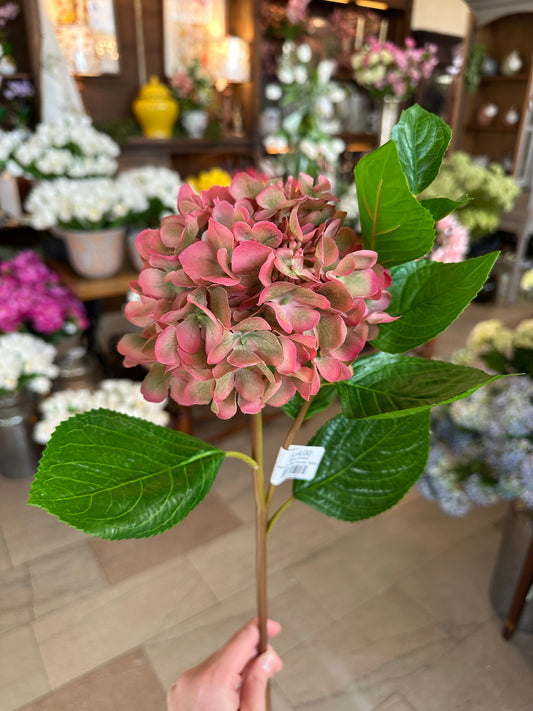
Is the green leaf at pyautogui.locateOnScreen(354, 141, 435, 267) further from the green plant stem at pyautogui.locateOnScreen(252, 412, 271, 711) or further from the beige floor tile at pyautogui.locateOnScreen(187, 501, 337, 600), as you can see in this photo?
the beige floor tile at pyautogui.locateOnScreen(187, 501, 337, 600)

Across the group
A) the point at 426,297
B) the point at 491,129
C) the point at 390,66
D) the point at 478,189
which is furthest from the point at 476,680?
the point at 491,129

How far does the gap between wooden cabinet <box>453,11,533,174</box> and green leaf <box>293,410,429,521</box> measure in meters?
4.00

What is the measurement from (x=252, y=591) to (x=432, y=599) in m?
0.48

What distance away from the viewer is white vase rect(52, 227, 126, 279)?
5.35ft

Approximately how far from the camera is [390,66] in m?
3.19

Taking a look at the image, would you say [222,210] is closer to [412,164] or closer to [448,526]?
[412,164]

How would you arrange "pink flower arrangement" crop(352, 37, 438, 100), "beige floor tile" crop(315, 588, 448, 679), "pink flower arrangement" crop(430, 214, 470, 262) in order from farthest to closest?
"pink flower arrangement" crop(352, 37, 438, 100)
"pink flower arrangement" crop(430, 214, 470, 262)
"beige floor tile" crop(315, 588, 448, 679)

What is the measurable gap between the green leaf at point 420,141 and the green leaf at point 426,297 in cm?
8

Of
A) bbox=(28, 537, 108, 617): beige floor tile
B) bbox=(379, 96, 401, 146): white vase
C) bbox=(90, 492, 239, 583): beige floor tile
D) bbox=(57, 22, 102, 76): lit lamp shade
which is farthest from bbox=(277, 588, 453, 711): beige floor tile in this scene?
bbox=(379, 96, 401, 146): white vase

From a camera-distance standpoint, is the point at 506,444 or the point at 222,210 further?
the point at 506,444

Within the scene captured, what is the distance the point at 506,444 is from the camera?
42.6 inches

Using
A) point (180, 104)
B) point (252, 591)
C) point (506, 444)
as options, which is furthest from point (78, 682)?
point (180, 104)

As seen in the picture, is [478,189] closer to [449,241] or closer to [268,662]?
[449,241]

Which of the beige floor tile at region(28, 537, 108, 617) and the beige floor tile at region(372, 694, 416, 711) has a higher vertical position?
the beige floor tile at region(372, 694, 416, 711)
